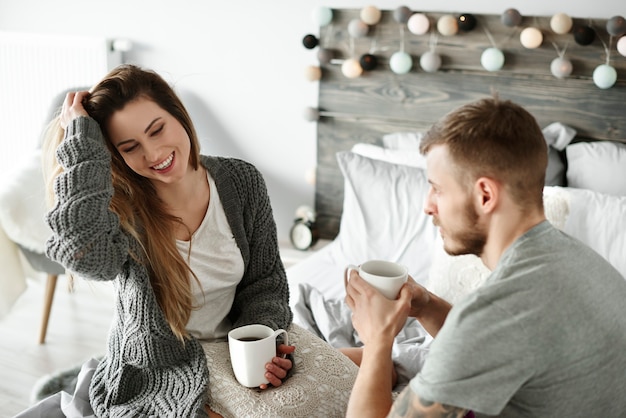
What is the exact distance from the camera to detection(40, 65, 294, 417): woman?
→ 1.47 meters

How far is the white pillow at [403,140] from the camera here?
2.75m

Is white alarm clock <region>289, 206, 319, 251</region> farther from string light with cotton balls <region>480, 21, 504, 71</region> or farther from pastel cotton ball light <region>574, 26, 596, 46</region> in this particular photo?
pastel cotton ball light <region>574, 26, 596, 46</region>

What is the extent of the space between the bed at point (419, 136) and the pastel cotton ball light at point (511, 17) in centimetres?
6

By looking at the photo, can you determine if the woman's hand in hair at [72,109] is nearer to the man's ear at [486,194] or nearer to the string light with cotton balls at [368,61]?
the man's ear at [486,194]

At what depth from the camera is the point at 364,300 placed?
4.29ft

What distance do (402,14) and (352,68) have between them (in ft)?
0.96

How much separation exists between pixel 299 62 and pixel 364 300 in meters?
1.92

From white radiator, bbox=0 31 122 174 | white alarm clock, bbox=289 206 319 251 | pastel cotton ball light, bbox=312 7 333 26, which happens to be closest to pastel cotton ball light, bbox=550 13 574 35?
pastel cotton ball light, bbox=312 7 333 26

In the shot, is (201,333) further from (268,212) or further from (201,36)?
(201,36)

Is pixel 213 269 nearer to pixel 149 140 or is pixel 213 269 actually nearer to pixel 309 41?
pixel 149 140

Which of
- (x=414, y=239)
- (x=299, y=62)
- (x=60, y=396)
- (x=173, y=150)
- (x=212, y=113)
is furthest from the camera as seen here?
(x=212, y=113)

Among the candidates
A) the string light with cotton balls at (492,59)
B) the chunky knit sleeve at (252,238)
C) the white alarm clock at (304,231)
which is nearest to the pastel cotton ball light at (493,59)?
the string light with cotton balls at (492,59)

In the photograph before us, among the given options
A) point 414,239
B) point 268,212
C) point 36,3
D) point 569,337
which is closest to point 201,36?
point 36,3

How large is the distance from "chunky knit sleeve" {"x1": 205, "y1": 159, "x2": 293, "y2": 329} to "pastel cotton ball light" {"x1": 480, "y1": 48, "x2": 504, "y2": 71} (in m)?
1.21
